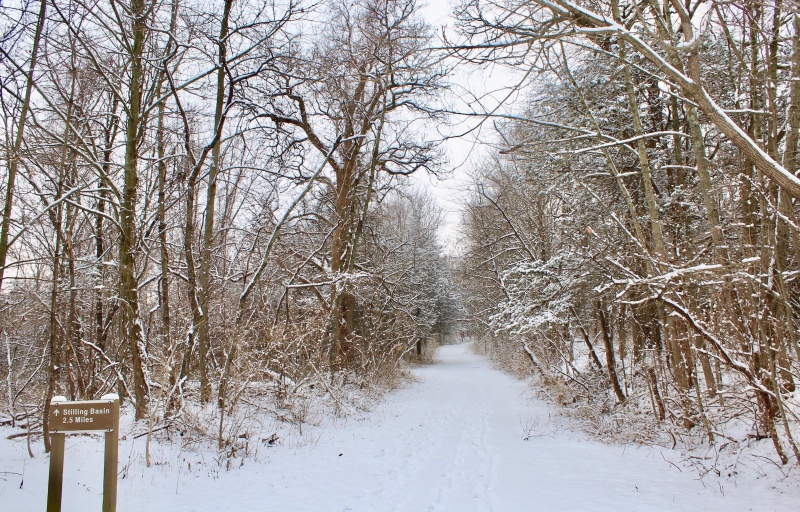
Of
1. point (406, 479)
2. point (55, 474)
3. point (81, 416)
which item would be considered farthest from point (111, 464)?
point (406, 479)

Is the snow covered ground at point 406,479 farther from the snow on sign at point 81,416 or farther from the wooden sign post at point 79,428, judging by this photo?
the snow on sign at point 81,416

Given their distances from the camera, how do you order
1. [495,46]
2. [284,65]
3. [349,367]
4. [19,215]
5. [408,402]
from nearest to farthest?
[495,46] < [19,215] < [284,65] < [408,402] < [349,367]

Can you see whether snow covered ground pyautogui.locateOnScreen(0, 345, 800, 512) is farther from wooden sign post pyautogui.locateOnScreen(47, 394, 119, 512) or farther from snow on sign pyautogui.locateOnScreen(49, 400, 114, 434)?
snow on sign pyautogui.locateOnScreen(49, 400, 114, 434)

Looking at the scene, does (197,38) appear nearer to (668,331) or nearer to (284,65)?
(284,65)

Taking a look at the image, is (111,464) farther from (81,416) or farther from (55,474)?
(81,416)

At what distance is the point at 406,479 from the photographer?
18.2 feet

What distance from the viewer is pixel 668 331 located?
270 inches

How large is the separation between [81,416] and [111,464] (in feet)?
1.58

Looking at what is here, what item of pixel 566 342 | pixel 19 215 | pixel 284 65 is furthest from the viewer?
pixel 566 342

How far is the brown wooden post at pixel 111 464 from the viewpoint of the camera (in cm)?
351

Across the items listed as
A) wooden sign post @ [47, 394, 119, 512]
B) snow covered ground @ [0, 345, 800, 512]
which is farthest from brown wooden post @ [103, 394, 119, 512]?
snow covered ground @ [0, 345, 800, 512]

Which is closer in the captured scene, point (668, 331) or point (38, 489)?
point (38, 489)

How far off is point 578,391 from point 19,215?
10455 millimetres

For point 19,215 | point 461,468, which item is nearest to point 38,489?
point 19,215
